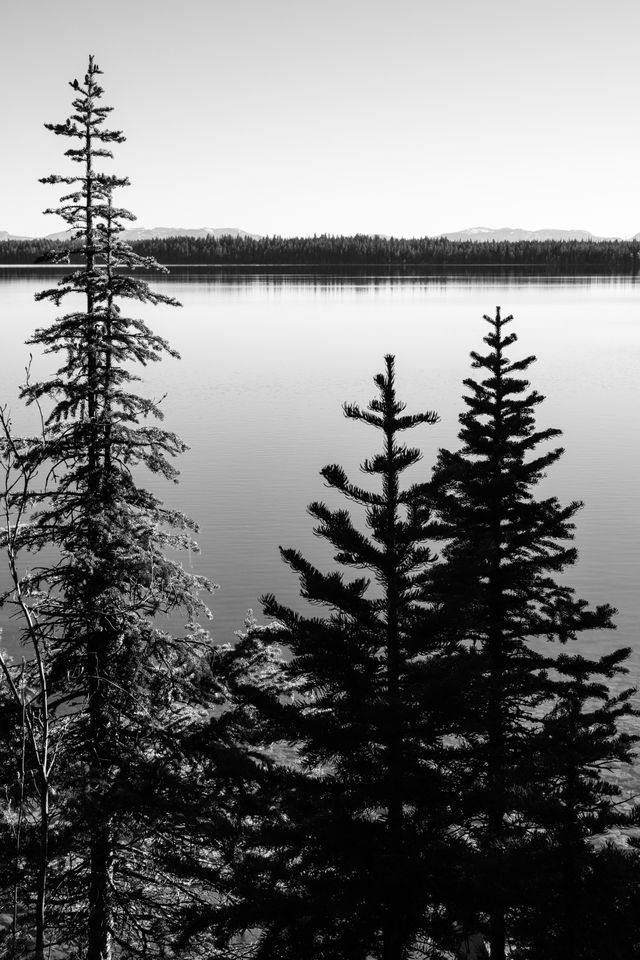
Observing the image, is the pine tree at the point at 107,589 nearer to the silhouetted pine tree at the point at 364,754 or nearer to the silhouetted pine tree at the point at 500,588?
the silhouetted pine tree at the point at 364,754

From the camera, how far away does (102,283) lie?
1513 cm

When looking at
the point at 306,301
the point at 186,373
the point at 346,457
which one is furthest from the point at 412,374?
the point at 306,301

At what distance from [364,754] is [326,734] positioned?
0.52 meters

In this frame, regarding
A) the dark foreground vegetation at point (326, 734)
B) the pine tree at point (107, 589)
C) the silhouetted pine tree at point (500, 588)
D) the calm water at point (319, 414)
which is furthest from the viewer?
the calm water at point (319, 414)

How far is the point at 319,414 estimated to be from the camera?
63062 mm

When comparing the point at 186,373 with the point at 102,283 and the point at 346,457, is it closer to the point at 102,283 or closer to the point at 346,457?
the point at 346,457

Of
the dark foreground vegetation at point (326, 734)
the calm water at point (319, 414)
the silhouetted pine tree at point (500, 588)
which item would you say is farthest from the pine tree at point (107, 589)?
the calm water at point (319, 414)

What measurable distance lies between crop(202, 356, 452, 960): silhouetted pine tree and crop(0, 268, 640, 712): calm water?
17.5 metres

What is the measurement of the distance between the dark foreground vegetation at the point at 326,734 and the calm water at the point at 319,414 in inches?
564

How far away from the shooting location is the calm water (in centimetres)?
3544

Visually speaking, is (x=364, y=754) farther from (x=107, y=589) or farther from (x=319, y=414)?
(x=319, y=414)

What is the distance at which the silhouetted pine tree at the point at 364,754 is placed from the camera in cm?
1003

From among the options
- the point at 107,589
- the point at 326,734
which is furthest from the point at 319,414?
the point at 326,734

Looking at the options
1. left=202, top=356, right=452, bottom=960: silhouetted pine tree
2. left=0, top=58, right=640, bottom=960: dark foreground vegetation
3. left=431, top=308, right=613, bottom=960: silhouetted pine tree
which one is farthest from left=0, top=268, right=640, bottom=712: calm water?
left=202, top=356, right=452, bottom=960: silhouetted pine tree
